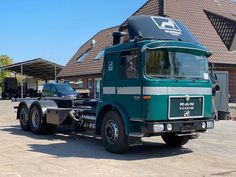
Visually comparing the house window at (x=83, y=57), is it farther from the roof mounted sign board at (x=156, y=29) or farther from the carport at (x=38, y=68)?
the roof mounted sign board at (x=156, y=29)

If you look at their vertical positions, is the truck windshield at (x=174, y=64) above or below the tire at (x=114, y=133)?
above

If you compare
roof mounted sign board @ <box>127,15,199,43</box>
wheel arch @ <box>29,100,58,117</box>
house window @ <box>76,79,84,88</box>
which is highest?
roof mounted sign board @ <box>127,15,199,43</box>

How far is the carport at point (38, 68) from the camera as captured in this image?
2007 inches

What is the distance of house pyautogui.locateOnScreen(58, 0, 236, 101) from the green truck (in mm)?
18549

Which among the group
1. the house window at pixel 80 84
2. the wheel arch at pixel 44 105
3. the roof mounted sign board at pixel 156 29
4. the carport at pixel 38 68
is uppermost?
the carport at pixel 38 68

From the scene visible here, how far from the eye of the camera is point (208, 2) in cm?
3731

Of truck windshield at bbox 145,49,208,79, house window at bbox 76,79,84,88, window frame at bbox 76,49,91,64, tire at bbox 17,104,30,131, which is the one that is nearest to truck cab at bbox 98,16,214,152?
truck windshield at bbox 145,49,208,79

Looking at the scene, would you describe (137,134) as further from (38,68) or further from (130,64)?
(38,68)

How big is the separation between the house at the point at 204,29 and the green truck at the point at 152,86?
18.5 metres

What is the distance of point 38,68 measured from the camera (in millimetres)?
57656

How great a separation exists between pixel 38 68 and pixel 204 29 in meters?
30.1

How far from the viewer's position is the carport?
50969mm

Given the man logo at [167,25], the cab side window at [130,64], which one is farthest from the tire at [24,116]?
the man logo at [167,25]

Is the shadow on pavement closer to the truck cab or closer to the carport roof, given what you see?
the truck cab
